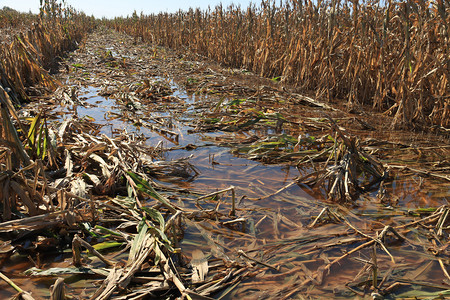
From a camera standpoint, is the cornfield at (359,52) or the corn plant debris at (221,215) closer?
the corn plant debris at (221,215)

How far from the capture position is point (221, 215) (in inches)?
82.8

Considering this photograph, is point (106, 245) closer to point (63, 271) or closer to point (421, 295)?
point (63, 271)

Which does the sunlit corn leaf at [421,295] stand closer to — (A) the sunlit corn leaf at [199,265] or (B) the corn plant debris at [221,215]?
(B) the corn plant debris at [221,215]

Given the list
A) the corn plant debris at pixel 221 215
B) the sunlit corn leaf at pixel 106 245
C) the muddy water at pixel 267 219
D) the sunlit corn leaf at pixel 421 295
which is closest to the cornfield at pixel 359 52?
the corn plant debris at pixel 221 215

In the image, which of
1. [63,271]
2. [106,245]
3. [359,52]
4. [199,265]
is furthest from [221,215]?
[359,52]

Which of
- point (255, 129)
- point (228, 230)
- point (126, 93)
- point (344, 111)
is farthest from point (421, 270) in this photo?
point (126, 93)

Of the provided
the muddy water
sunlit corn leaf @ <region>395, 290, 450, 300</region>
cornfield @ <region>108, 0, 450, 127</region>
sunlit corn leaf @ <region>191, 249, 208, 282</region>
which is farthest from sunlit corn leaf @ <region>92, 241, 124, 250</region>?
cornfield @ <region>108, 0, 450, 127</region>

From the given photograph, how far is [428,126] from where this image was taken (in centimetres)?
402

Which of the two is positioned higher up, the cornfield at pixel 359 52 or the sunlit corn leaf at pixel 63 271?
the cornfield at pixel 359 52

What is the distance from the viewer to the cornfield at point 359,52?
389 centimetres

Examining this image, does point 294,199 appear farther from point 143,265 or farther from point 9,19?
point 9,19

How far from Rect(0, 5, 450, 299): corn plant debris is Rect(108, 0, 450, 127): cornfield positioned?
2.43 ft

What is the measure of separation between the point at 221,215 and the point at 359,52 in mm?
3896

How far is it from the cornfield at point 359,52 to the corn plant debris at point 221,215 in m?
0.74
